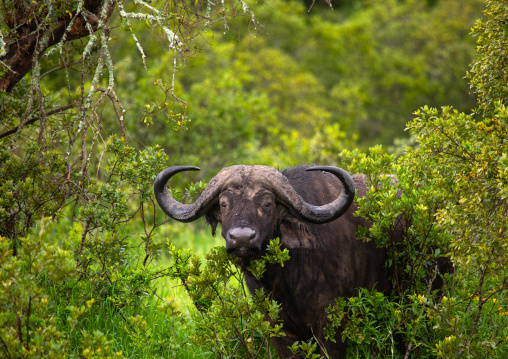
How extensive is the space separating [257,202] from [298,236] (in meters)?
0.53

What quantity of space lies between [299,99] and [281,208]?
570 inches

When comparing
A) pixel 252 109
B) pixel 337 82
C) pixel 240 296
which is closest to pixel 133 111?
pixel 252 109

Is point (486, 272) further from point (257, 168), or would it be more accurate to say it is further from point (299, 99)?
point (299, 99)

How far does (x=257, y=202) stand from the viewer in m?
4.63

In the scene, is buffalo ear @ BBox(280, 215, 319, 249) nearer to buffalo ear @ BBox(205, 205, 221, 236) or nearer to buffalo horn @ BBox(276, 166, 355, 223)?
buffalo horn @ BBox(276, 166, 355, 223)

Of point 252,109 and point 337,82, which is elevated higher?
point 337,82

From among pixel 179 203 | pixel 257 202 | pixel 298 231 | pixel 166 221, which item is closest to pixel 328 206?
pixel 298 231

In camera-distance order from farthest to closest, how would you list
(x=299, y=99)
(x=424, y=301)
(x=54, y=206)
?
(x=299, y=99) < (x=54, y=206) < (x=424, y=301)

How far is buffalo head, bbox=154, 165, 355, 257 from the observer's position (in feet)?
14.9

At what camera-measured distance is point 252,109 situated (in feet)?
40.5

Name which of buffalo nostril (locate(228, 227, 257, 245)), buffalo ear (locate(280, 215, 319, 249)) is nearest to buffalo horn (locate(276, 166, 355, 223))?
buffalo ear (locate(280, 215, 319, 249))

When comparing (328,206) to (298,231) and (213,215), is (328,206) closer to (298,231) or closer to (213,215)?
(298,231)

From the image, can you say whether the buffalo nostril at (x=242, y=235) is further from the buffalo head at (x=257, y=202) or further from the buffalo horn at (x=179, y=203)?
the buffalo horn at (x=179, y=203)

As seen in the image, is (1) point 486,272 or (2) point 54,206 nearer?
(1) point 486,272
